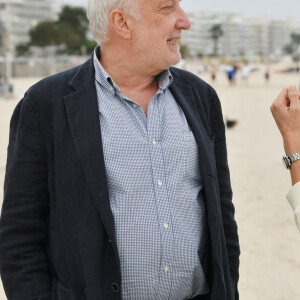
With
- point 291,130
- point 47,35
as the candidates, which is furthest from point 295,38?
point 291,130

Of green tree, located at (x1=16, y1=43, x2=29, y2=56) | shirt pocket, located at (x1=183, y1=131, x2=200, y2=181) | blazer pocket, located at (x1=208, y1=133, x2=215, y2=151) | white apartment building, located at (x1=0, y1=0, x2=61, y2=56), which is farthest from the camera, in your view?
white apartment building, located at (x1=0, y1=0, x2=61, y2=56)

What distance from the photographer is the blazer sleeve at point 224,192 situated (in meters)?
2.41

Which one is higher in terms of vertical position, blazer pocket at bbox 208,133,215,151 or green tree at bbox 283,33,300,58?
green tree at bbox 283,33,300,58

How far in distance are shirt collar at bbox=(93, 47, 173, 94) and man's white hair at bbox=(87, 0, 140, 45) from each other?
87mm

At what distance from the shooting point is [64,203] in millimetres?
2080

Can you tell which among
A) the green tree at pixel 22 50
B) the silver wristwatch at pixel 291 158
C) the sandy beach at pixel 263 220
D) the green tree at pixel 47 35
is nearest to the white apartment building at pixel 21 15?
the green tree at pixel 22 50

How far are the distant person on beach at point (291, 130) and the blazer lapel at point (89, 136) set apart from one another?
0.61 meters

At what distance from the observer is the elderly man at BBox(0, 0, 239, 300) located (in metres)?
2.06

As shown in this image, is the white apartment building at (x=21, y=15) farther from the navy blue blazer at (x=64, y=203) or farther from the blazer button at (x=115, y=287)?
the blazer button at (x=115, y=287)

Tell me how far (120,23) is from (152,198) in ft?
2.14

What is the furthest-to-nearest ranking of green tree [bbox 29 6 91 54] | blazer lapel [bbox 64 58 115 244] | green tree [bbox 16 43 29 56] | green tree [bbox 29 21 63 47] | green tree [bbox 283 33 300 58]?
green tree [bbox 283 33 300 58] → green tree [bbox 16 43 29 56] → green tree [bbox 29 6 91 54] → green tree [bbox 29 21 63 47] → blazer lapel [bbox 64 58 115 244]

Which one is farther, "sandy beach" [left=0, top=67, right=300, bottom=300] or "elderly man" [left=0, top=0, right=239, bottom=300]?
"sandy beach" [left=0, top=67, right=300, bottom=300]

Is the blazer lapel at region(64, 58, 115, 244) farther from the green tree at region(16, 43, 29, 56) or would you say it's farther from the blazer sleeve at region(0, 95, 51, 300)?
the green tree at region(16, 43, 29, 56)

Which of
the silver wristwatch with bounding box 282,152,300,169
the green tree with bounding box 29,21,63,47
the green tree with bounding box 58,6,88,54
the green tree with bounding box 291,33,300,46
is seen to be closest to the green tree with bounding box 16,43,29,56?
the green tree with bounding box 29,21,63,47
